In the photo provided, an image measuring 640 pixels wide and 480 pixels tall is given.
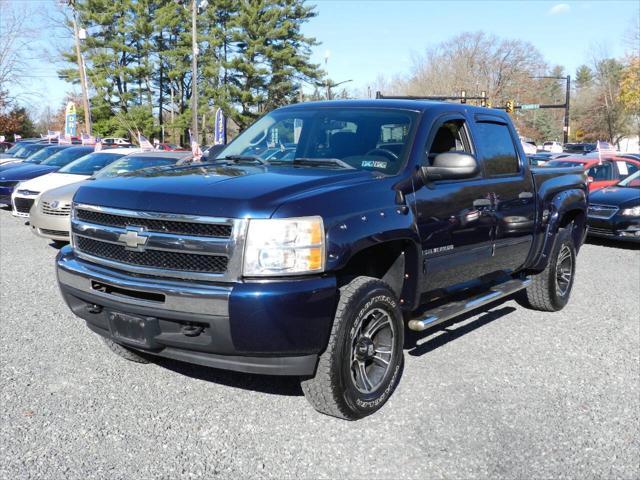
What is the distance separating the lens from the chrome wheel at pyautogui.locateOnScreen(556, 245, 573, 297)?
644cm

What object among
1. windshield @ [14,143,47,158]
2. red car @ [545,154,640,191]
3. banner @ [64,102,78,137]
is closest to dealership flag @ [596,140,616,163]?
red car @ [545,154,640,191]

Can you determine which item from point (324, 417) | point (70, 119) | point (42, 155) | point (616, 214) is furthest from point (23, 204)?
point (70, 119)

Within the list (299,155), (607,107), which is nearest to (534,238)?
(299,155)

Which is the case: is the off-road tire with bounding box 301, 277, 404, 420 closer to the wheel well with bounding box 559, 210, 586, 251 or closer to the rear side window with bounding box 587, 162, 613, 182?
the wheel well with bounding box 559, 210, 586, 251

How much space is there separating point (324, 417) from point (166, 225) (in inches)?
60.1

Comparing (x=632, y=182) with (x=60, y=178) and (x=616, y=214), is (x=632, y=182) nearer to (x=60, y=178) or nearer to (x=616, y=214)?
(x=616, y=214)

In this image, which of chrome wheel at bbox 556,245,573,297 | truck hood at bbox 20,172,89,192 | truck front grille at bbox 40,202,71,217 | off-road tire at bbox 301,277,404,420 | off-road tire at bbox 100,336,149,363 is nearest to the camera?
off-road tire at bbox 301,277,404,420

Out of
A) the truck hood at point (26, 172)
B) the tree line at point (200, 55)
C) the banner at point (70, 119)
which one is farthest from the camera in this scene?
the tree line at point (200, 55)

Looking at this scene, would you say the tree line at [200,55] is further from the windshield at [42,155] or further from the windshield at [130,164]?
the windshield at [130,164]

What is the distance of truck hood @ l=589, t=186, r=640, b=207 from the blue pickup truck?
23.4ft

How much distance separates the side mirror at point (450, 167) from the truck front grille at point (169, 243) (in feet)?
5.04

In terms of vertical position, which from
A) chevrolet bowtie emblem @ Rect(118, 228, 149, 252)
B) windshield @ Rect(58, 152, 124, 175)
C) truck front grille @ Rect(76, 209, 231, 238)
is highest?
windshield @ Rect(58, 152, 124, 175)

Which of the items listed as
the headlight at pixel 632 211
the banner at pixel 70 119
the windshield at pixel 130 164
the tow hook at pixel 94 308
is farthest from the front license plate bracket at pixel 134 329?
the banner at pixel 70 119

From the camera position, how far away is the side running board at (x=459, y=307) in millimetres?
4141
